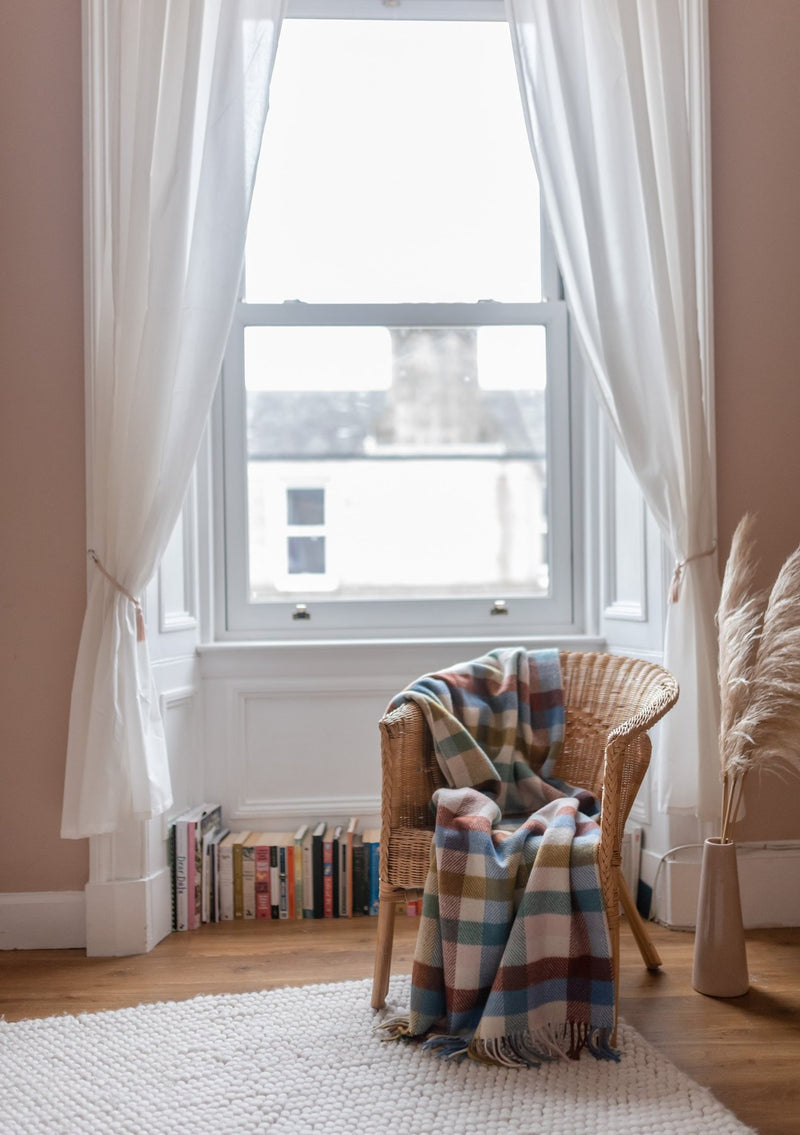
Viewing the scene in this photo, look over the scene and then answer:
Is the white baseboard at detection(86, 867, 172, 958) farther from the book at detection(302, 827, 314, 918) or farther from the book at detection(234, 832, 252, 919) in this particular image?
the book at detection(302, 827, 314, 918)

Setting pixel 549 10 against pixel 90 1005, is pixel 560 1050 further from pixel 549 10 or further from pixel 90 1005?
pixel 549 10

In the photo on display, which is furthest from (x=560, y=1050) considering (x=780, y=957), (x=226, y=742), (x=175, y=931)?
(x=226, y=742)

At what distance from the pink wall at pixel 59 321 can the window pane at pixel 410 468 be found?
0.64 m

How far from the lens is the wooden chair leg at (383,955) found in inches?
84.4

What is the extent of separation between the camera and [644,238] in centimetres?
262

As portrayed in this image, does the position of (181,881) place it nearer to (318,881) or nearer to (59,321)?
(318,881)

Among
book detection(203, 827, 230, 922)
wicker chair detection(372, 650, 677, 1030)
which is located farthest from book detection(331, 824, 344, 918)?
wicker chair detection(372, 650, 677, 1030)

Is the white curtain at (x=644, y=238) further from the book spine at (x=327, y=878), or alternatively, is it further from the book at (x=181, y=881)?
→ the book at (x=181, y=881)

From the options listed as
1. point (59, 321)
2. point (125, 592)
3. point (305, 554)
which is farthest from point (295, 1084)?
point (59, 321)

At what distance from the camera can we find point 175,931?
2.76m

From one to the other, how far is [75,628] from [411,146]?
1802 mm

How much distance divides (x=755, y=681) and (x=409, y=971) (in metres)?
1.07

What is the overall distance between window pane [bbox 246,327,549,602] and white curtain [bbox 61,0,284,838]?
1.78 ft

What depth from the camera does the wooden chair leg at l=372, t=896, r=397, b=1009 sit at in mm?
2143
